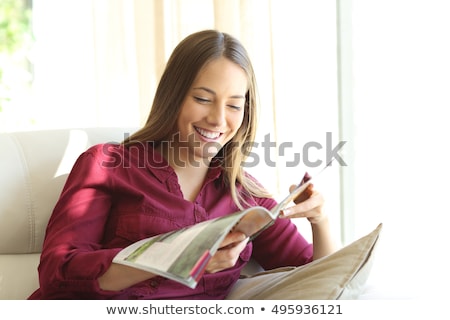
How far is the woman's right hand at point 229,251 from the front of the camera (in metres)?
1.06

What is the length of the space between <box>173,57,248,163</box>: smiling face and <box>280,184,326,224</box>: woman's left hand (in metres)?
0.21

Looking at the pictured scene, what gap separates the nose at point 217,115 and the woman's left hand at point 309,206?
0.70 ft

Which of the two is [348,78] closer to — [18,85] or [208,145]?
[208,145]

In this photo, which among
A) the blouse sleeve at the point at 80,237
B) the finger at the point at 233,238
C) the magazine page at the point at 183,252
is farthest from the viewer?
the blouse sleeve at the point at 80,237

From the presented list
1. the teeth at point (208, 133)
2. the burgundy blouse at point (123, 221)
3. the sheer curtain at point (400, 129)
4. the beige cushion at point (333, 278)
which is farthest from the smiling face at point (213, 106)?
the sheer curtain at point (400, 129)

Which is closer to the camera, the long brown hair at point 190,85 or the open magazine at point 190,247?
the open magazine at point 190,247

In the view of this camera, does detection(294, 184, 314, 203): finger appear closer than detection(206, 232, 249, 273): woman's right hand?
No

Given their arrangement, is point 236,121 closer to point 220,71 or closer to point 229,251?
point 220,71

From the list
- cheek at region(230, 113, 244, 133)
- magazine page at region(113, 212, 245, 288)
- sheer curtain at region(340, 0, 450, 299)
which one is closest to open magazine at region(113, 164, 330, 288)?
magazine page at region(113, 212, 245, 288)

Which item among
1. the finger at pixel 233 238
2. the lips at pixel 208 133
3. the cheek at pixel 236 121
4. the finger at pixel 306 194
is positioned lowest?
the finger at pixel 233 238

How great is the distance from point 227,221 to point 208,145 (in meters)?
0.51

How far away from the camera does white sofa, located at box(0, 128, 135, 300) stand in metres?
1.53

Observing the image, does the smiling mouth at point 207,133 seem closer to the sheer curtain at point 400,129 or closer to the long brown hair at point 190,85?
the long brown hair at point 190,85

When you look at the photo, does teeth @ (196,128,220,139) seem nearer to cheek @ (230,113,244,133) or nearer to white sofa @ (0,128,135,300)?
cheek @ (230,113,244,133)
